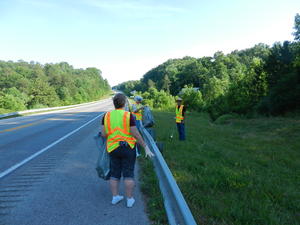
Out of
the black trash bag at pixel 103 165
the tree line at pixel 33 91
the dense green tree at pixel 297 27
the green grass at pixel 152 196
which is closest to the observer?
the green grass at pixel 152 196

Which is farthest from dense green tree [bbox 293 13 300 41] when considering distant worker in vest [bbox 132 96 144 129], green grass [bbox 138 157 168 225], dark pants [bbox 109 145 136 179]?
dark pants [bbox 109 145 136 179]

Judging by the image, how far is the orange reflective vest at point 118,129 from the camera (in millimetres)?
3529

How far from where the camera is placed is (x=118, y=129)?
3537mm

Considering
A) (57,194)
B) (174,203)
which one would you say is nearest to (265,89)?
(57,194)

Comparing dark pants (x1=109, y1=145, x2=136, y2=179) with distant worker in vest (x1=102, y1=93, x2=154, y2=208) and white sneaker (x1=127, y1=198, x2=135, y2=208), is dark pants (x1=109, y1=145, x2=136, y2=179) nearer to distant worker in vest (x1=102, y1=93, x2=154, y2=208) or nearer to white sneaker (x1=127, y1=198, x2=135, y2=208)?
distant worker in vest (x1=102, y1=93, x2=154, y2=208)

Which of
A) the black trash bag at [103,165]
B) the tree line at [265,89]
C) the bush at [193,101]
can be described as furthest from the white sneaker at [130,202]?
the bush at [193,101]

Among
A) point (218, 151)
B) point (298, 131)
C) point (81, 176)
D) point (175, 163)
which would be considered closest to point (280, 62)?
point (298, 131)

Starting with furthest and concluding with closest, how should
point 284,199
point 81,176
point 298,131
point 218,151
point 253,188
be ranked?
1. point 298,131
2. point 218,151
3. point 81,176
4. point 253,188
5. point 284,199

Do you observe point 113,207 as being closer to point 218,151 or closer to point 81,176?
point 81,176

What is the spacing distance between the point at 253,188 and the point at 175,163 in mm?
2096

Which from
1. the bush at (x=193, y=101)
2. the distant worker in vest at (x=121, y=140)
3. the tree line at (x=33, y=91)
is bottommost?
the bush at (x=193, y=101)

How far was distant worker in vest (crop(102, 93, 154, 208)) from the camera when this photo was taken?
353 cm

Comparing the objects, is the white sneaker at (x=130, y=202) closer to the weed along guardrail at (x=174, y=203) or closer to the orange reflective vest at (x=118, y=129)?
the weed along guardrail at (x=174, y=203)

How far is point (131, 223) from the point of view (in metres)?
3.16
